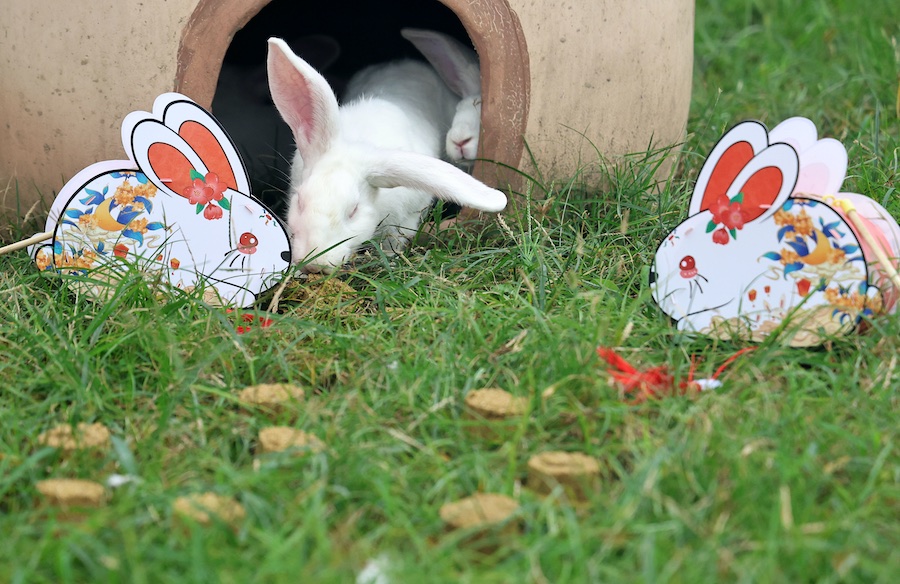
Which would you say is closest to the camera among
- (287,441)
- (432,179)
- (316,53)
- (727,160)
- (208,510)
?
(208,510)

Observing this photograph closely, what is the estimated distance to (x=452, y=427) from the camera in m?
1.96

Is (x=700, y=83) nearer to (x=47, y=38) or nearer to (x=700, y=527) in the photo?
(x=47, y=38)

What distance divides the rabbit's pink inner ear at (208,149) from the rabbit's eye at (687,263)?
45.7 inches

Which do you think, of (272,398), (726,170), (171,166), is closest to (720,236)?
(726,170)

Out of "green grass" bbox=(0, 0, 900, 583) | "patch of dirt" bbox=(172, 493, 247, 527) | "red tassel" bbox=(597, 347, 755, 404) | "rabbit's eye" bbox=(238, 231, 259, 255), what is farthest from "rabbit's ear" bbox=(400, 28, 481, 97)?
"patch of dirt" bbox=(172, 493, 247, 527)

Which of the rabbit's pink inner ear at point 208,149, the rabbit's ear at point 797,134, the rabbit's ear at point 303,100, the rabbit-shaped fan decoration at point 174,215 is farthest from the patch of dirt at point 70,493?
the rabbit's ear at point 797,134

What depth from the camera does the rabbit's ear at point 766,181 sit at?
7.34ft

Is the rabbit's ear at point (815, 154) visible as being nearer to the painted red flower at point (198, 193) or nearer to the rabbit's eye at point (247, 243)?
the rabbit's eye at point (247, 243)

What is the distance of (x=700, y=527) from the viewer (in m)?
1.63

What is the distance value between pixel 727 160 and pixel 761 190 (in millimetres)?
127

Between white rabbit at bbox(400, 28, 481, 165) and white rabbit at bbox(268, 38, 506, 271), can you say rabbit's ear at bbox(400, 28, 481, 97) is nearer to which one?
white rabbit at bbox(400, 28, 481, 165)

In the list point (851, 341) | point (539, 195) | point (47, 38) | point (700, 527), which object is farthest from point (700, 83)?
point (700, 527)

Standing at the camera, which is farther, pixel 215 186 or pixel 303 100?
pixel 303 100

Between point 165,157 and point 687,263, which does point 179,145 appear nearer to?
point 165,157
